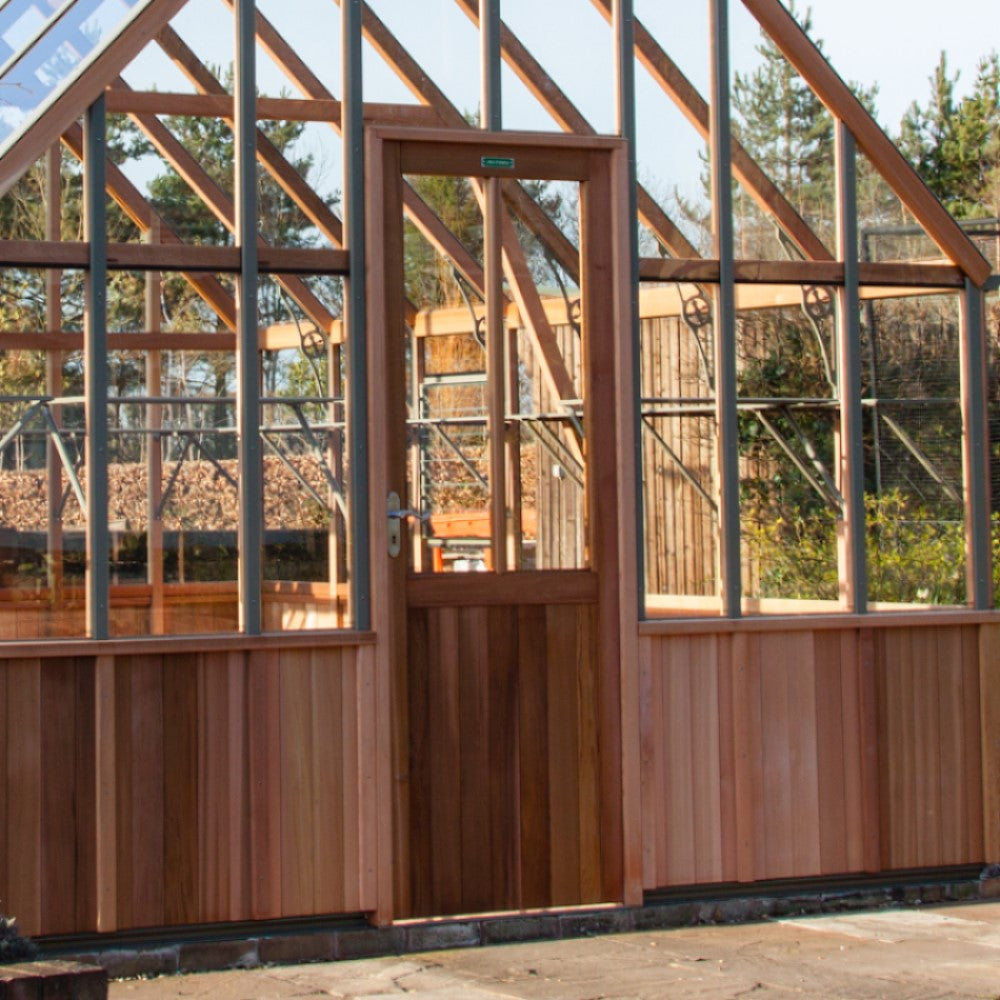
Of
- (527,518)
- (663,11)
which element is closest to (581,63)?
(663,11)

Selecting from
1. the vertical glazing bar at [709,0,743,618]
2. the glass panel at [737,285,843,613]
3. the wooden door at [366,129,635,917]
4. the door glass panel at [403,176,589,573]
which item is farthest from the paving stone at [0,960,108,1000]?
the glass panel at [737,285,843,613]

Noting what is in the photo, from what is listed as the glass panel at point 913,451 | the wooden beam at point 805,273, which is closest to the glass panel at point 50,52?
the wooden beam at point 805,273

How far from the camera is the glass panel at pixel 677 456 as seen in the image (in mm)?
6547

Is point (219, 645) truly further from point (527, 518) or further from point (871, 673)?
point (871, 673)

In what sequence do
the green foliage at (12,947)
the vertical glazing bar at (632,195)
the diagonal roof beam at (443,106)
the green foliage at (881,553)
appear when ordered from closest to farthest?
1. the green foliage at (12,947)
2. the diagonal roof beam at (443,106)
3. the vertical glazing bar at (632,195)
4. the green foliage at (881,553)

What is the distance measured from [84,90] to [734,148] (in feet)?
7.87

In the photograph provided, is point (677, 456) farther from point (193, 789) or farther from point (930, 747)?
point (193, 789)

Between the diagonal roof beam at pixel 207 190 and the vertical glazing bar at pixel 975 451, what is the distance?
8.29 ft

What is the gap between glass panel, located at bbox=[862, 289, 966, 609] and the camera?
6820 millimetres

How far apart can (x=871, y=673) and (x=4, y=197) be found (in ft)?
11.5

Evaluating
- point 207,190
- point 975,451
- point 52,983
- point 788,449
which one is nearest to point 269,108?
point 207,190

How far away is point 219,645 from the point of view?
233 inches

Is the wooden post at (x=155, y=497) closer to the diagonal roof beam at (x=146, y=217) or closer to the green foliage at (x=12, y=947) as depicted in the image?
the diagonal roof beam at (x=146, y=217)

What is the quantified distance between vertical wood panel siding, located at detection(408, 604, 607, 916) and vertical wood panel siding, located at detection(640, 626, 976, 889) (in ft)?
0.80
